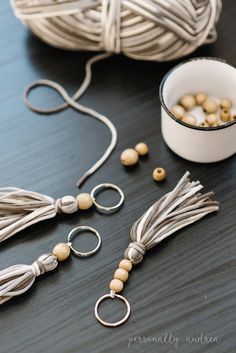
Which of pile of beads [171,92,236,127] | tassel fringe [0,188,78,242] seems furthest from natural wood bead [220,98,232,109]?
tassel fringe [0,188,78,242]

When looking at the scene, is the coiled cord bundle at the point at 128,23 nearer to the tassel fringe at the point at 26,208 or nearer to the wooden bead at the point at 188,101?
the wooden bead at the point at 188,101

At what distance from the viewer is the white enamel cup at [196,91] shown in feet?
2.15

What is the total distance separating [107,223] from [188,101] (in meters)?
0.19

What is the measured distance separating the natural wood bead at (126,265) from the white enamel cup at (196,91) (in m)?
0.16

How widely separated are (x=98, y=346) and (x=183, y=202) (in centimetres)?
19

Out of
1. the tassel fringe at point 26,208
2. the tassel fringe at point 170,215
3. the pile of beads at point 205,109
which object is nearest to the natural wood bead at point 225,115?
the pile of beads at point 205,109

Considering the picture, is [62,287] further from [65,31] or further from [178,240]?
[65,31]

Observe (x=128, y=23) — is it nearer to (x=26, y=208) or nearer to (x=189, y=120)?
(x=189, y=120)

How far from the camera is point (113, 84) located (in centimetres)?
77

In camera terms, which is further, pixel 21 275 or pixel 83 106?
pixel 83 106

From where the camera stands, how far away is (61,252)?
2.07ft

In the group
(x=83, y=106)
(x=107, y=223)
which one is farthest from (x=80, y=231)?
(x=83, y=106)

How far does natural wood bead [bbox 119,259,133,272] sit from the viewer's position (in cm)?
62

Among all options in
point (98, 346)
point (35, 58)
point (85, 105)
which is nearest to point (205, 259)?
point (98, 346)
